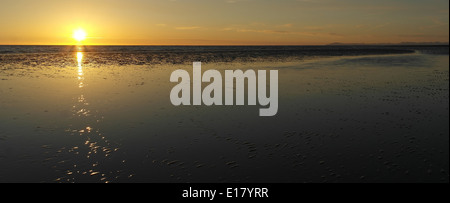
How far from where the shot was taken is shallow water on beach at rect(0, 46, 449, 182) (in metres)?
9.40

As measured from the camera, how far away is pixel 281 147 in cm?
1150

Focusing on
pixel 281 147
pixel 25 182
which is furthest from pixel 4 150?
pixel 281 147

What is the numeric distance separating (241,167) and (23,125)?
397 inches

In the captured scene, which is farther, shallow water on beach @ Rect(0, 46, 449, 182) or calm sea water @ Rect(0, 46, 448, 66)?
calm sea water @ Rect(0, 46, 448, 66)

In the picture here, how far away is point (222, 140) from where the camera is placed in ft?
40.5

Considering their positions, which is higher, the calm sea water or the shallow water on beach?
the calm sea water

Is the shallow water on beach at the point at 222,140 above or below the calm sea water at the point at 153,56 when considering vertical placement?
below

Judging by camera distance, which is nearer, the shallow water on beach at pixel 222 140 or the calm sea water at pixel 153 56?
the shallow water on beach at pixel 222 140

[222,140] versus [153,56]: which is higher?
[153,56]

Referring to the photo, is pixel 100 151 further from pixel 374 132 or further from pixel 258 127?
pixel 374 132

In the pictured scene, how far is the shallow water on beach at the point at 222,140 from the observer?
30.8ft

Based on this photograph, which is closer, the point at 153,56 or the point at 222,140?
the point at 222,140
